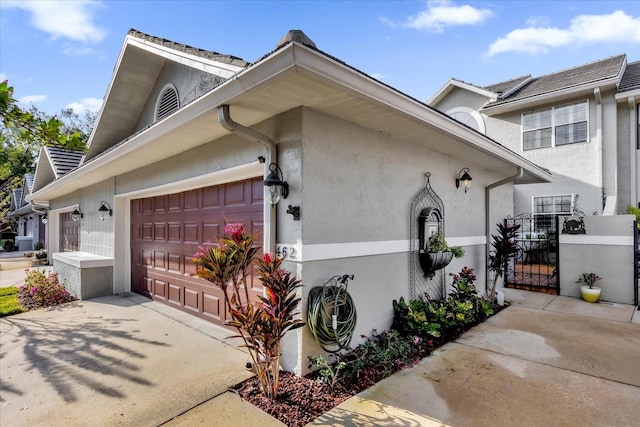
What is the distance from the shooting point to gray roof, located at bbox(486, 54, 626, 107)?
10.8 metres

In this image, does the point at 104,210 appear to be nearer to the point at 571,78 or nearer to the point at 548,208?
the point at 548,208

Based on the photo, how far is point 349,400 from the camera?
10.5 feet

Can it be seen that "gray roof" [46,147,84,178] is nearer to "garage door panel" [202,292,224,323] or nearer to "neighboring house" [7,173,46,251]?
"garage door panel" [202,292,224,323]

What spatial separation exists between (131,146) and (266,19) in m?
3.85

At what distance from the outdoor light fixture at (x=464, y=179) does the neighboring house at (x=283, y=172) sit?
12cm

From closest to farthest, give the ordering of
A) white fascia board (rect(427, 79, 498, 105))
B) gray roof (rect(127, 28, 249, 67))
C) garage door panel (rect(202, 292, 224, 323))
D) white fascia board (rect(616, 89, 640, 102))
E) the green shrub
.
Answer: gray roof (rect(127, 28, 249, 67)), the green shrub, garage door panel (rect(202, 292, 224, 323)), white fascia board (rect(616, 89, 640, 102)), white fascia board (rect(427, 79, 498, 105))

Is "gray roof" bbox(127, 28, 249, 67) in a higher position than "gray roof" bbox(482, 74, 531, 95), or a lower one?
lower

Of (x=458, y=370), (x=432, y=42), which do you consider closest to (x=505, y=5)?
(x=432, y=42)

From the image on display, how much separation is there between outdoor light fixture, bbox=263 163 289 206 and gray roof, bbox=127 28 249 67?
3.85ft

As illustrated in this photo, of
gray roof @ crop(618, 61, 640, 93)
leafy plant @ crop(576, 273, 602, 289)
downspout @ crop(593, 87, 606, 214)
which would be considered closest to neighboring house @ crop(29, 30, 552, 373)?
leafy plant @ crop(576, 273, 602, 289)

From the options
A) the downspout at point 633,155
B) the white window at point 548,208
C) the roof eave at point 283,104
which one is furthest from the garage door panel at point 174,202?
the downspout at point 633,155

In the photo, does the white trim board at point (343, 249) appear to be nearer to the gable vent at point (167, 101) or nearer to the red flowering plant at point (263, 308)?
the red flowering plant at point (263, 308)

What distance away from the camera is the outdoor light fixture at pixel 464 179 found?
6.18m

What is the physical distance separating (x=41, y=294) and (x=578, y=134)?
15910mm
